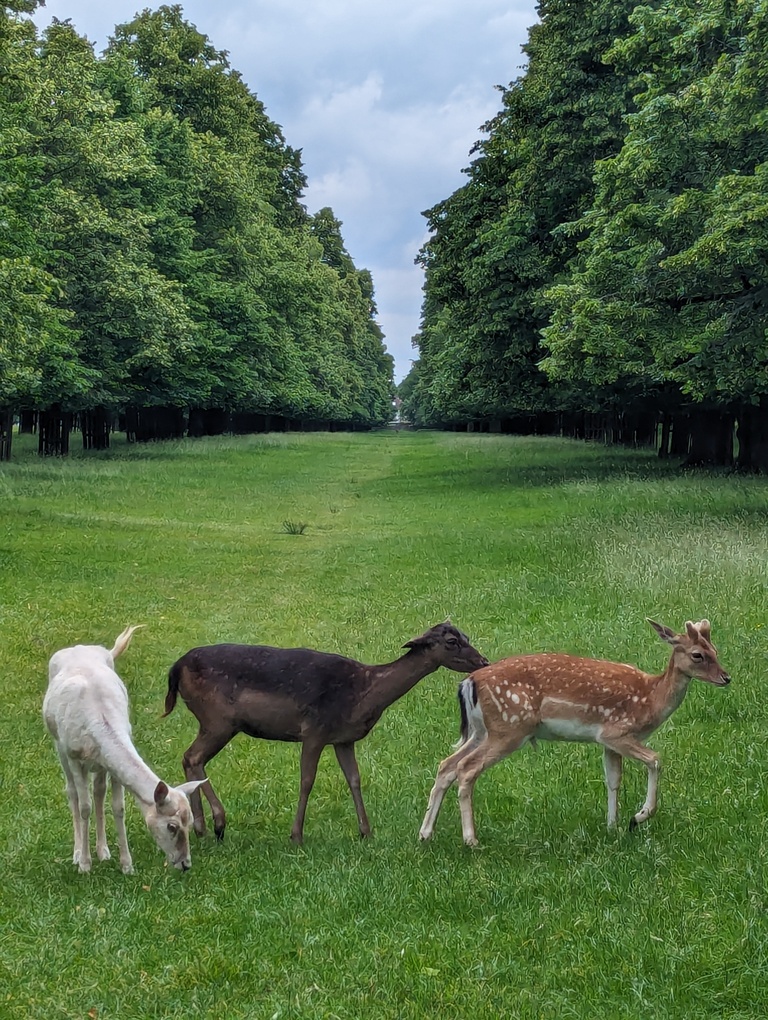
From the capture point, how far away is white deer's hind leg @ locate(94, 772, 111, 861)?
23.6ft

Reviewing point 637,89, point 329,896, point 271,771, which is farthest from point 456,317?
point 329,896

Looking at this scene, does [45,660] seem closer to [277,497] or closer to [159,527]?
[159,527]

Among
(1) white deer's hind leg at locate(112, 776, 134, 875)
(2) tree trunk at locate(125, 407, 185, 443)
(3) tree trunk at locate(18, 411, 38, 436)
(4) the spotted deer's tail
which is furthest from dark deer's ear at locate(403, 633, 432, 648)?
(3) tree trunk at locate(18, 411, 38, 436)

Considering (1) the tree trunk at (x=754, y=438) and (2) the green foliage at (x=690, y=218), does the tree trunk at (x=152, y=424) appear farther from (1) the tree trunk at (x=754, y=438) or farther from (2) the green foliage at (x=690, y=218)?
(2) the green foliage at (x=690, y=218)

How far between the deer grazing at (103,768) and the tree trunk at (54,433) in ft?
135

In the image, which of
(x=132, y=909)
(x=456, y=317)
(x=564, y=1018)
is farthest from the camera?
(x=456, y=317)

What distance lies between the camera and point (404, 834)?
7543 mm

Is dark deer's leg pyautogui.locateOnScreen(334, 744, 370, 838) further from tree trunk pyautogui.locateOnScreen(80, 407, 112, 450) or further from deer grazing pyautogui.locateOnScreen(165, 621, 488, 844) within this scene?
tree trunk pyautogui.locateOnScreen(80, 407, 112, 450)

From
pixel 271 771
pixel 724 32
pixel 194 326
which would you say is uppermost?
pixel 724 32

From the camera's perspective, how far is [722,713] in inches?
399

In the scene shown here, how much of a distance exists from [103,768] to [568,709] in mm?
2908

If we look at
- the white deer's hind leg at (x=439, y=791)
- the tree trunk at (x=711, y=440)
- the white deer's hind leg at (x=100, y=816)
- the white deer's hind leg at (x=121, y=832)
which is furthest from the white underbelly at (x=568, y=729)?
the tree trunk at (x=711, y=440)

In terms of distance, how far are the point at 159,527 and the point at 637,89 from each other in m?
18.7

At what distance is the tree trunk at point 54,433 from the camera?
47.6 meters
